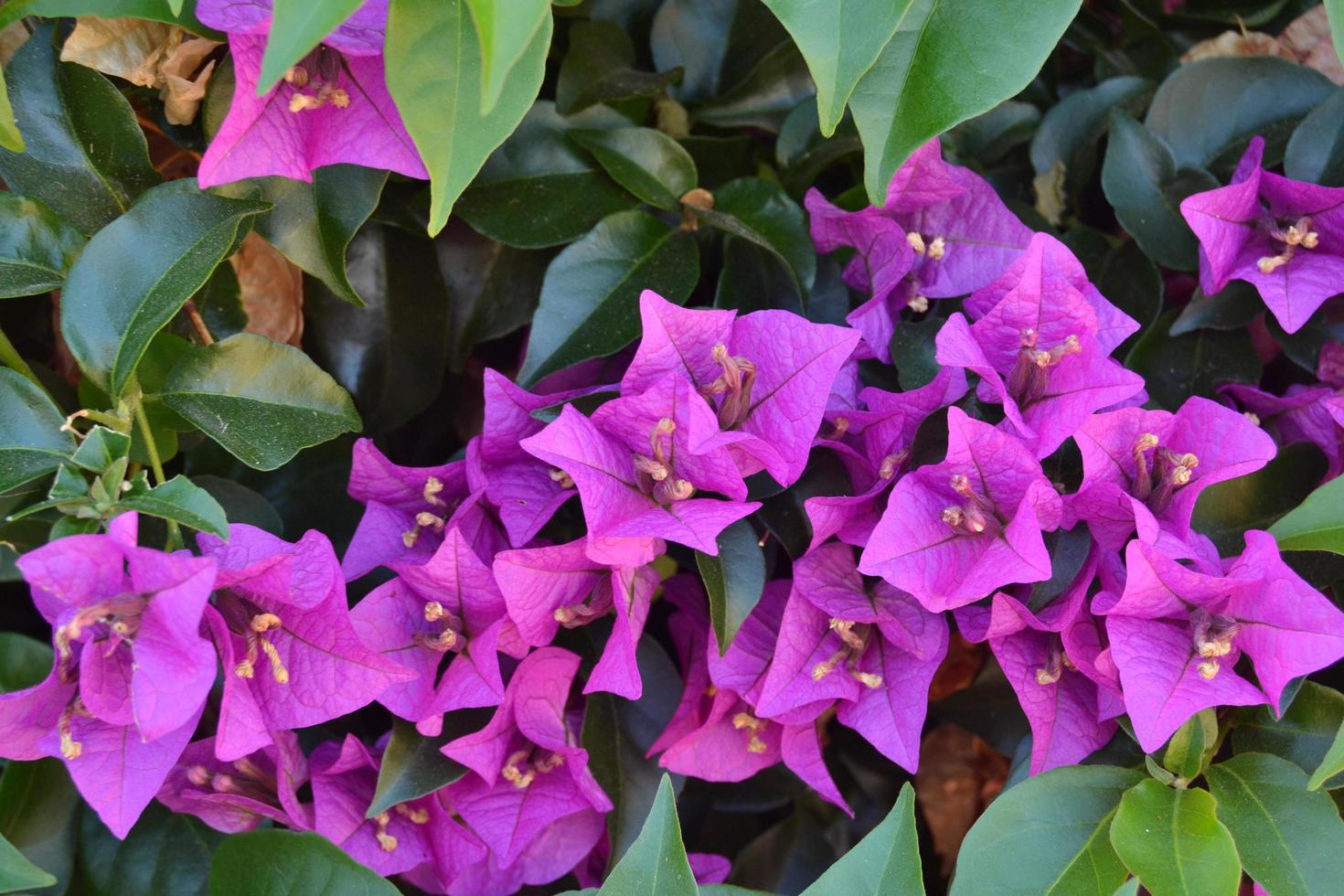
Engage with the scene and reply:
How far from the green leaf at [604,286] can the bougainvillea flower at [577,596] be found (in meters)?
0.11

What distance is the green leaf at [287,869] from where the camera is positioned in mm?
590

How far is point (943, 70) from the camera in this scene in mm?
548

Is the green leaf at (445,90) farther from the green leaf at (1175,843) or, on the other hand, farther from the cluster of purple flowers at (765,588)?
the green leaf at (1175,843)

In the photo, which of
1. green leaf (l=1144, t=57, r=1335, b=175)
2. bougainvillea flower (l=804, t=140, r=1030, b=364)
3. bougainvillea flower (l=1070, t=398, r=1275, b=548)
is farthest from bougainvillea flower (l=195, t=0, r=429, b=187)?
green leaf (l=1144, t=57, r=1335, b=175)

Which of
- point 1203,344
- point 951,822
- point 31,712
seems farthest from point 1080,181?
point 31,712

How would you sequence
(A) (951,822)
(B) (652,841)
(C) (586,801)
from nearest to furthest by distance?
(B) (652,841) → (C) (586,801) → (A) (951,822)

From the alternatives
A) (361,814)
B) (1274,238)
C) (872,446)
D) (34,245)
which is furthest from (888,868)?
(34,245)

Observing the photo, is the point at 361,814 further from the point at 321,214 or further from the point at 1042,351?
the point at 1042,351

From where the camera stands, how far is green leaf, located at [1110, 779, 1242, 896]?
563mm

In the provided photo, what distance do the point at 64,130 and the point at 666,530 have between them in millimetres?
383

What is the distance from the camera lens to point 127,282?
23.1 inches

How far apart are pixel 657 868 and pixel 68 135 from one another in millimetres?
474

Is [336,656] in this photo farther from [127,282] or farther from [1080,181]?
[1080,181]

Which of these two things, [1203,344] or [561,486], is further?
[1203,344]
